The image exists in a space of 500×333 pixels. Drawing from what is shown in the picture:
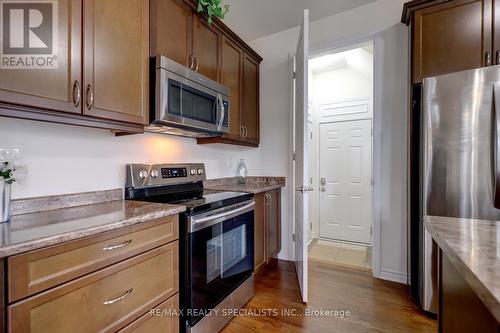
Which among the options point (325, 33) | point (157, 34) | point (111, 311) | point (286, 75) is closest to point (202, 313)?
point (111, 311)

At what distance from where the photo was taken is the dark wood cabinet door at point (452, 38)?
1.76 m

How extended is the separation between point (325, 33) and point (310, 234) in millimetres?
2760

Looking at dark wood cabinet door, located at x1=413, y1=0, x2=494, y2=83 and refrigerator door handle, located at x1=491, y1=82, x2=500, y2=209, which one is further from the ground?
dark wood cabinet door, located at x1=413, y1=0, x2=494, y2=83

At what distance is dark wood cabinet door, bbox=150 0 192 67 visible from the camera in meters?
1.55

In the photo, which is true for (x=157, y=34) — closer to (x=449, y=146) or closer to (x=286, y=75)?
(x=286, y=75)

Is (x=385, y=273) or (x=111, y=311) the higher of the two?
(x=111, y=311)

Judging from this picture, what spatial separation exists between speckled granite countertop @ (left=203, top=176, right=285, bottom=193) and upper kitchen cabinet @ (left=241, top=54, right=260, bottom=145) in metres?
0.47

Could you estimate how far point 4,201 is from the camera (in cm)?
105

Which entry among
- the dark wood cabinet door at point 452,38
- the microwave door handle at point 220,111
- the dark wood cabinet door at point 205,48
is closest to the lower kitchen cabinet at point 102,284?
the microwave door handle at point 220,111

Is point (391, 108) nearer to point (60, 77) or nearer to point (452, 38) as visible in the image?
point (452, 38)

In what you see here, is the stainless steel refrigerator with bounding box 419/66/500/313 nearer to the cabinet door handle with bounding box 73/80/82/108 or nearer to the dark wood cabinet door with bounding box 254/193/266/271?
the dark wood cabinet door with bounding box 254/193/266/271

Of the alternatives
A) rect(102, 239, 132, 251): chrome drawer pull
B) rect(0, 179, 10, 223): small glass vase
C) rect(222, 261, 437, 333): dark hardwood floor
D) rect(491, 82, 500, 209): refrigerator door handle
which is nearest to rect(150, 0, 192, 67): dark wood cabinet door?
rect(0, 179, 10, 223): small glass vase

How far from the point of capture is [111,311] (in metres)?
1.03

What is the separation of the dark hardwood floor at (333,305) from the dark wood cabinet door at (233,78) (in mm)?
1495
